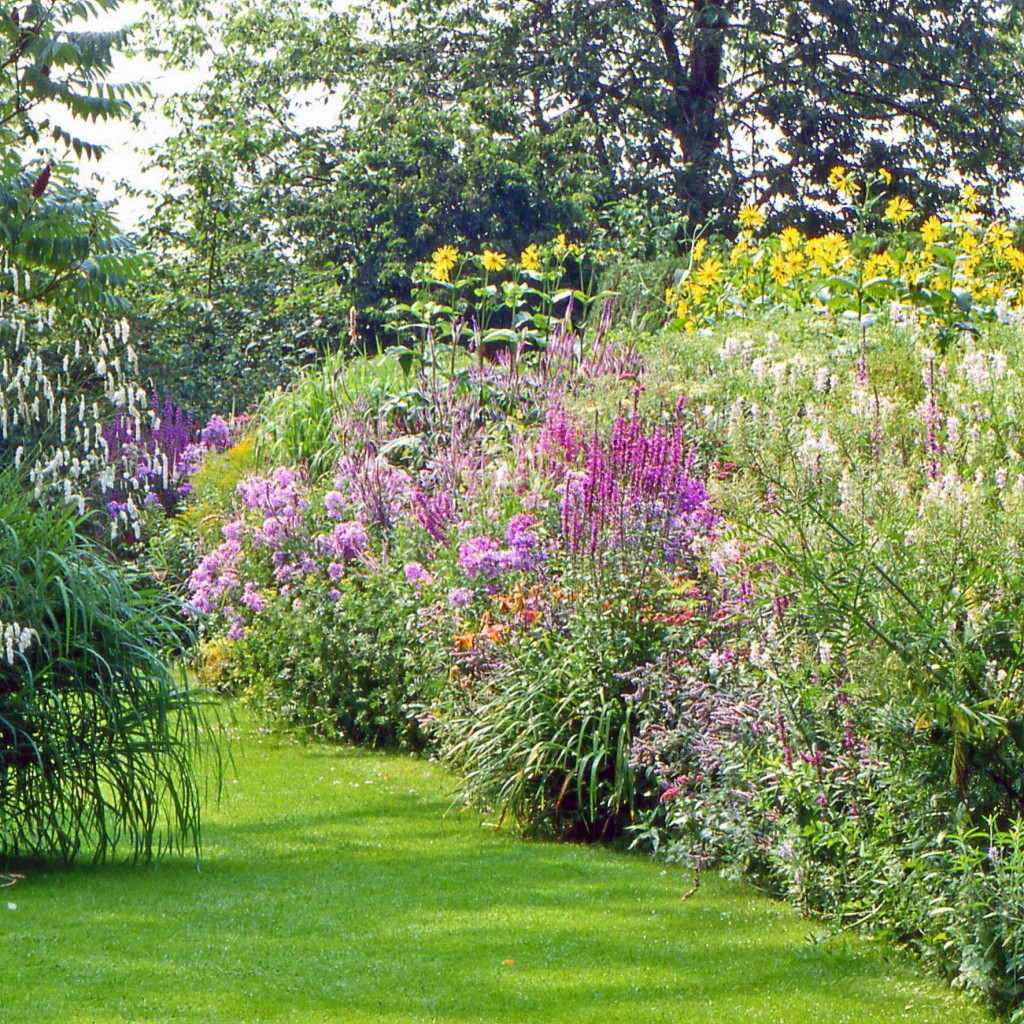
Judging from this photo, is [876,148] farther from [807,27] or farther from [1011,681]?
[1011,681]

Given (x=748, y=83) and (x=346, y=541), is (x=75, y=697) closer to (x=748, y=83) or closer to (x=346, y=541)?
(x=346, y=541)

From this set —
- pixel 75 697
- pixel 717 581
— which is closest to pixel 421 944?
pixel 75 697

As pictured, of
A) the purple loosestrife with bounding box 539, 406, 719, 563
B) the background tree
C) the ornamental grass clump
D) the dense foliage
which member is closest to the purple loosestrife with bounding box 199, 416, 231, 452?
the dense foliage

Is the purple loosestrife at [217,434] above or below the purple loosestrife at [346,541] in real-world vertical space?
above

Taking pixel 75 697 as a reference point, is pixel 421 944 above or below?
below

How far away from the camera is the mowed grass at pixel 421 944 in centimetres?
410

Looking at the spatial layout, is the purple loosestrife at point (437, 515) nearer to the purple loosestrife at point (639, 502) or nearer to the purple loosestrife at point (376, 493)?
the purple loosestrife at point (376, 493)

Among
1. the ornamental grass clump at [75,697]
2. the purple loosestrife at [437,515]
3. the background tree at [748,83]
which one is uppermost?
the background tree at [748,83]

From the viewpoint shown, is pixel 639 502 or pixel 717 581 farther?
pixel 639 502

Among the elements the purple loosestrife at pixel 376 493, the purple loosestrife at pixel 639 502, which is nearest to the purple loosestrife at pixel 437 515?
the purple loosestrife at pixel 376 493

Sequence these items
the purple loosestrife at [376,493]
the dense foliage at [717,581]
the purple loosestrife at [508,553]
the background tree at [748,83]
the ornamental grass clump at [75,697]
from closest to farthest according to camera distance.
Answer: the dense foliage at [717,581] < the ornamental grass clump at [75,697] < the purple loosestrife at [508,553] < the purple loosestrife at [376,493] < the background tree at [748,83]

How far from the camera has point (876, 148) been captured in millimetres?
23031

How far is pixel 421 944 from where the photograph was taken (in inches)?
187

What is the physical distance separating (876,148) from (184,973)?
21.3 metres
